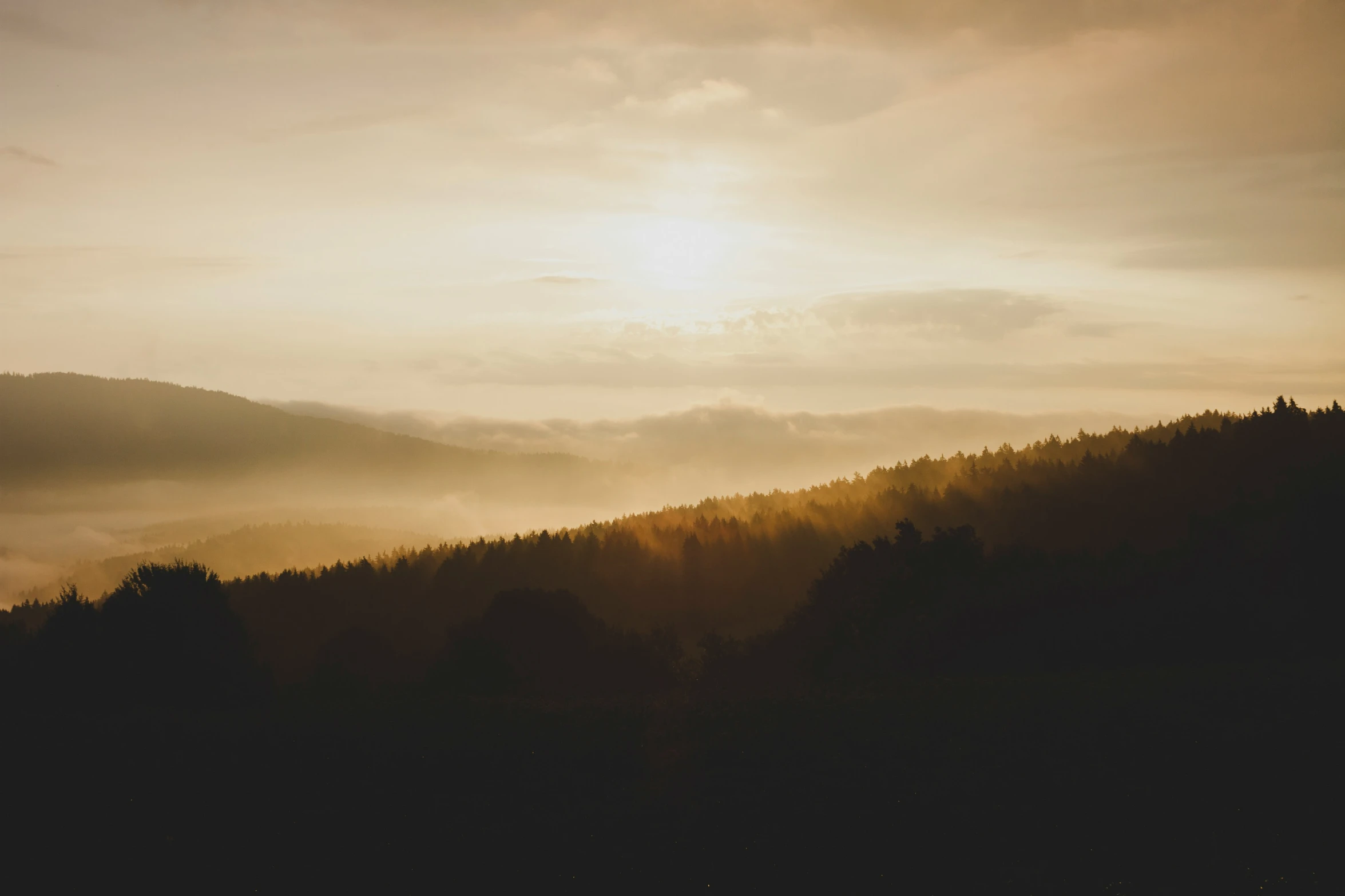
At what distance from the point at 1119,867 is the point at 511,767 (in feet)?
61.1

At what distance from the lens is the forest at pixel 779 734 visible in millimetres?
24281

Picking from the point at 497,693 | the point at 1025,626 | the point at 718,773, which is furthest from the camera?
the point at 497,693

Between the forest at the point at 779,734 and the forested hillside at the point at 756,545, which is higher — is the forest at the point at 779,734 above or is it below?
below

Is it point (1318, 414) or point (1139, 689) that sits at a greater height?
point (1318, 414)

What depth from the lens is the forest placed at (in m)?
24.3

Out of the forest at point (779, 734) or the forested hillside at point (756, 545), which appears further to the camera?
the forested hillside at point (756, 545)

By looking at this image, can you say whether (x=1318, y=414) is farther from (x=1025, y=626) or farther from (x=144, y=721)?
(x=144, y=721)

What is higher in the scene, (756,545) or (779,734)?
(756,545)

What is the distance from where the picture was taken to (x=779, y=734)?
3553cm

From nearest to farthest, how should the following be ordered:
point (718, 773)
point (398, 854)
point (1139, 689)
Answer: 1. point (398, 854)
2. point (718, 773)
3. point (1139, 689)

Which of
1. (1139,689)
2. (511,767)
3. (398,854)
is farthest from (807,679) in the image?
(398,854)

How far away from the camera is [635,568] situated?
5669 inches

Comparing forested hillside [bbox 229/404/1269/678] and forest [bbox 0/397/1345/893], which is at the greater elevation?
forested hillside [bbox 229/404/1269/678]

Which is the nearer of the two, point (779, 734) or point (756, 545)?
point (779, 734)
